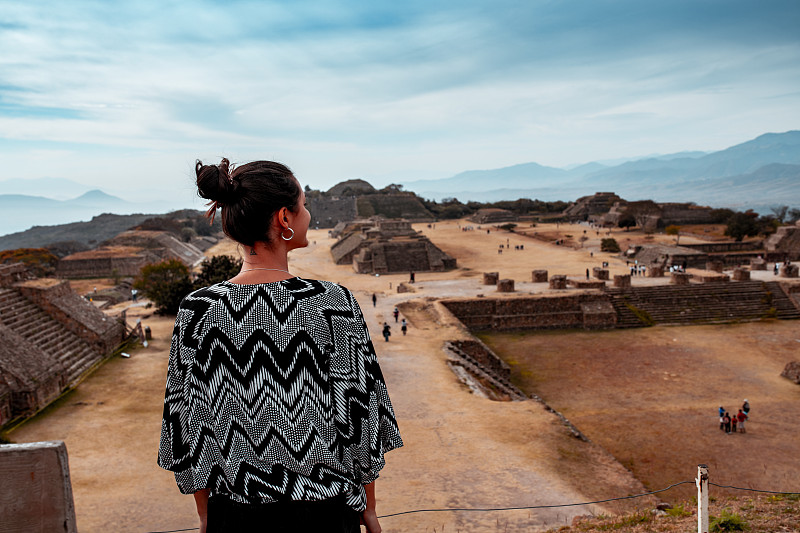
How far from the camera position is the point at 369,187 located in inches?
3474

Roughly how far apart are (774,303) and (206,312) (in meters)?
25.9

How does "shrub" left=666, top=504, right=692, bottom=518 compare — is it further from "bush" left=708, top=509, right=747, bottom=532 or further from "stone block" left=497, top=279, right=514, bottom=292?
"stone block" left=497, top=279, right=514, bottom=292

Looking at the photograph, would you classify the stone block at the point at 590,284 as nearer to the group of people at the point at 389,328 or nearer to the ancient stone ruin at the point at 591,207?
the group of people at the point at 389,328

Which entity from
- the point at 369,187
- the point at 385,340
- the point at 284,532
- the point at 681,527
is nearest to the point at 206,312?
the point at 284,532

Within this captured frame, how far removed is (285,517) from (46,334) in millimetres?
13422

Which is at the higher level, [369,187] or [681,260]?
[369,187]

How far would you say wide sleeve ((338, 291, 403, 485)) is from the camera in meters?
1.80

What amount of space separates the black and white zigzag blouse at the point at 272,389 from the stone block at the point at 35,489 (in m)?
0.69

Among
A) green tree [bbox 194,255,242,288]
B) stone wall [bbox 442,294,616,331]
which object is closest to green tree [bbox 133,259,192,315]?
green tree [bbox 194,255,242,288]

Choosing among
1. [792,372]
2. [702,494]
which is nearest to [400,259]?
[792,372]

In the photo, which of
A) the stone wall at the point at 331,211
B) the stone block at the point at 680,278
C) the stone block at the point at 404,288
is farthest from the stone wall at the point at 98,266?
the stone wall at the point at 331,211

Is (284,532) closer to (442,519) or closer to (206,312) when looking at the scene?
(206,312)

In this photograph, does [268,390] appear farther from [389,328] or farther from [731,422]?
[389,328]

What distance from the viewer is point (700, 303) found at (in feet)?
73.2
